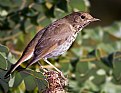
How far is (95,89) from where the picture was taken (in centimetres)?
→ 295

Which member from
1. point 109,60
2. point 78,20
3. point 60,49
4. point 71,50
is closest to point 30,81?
point 60,49

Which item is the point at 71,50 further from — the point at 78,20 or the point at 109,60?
the point at 78,20

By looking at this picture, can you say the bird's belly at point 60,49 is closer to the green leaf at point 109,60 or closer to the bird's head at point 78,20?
the bird's head at point 78,20

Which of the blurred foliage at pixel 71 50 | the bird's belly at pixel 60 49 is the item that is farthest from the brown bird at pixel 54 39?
the blurred foliage at pixel 71 50

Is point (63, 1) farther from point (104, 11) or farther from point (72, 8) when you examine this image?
point (104, 11)

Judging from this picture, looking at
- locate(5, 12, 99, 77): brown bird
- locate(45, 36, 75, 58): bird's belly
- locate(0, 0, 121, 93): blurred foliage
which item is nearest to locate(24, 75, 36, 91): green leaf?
locate(5, 12, 99, 77): brown bird

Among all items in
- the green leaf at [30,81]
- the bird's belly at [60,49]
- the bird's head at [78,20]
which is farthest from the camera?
the bird's head at [78,20]

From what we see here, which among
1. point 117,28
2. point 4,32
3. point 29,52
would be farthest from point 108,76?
point 29,52

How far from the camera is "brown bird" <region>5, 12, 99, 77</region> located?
7.51ft

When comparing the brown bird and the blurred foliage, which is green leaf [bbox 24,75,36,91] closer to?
the brown bird

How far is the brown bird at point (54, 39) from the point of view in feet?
7.51

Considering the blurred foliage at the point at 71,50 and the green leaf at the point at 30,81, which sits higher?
the blurred foliage at the point at 71,50

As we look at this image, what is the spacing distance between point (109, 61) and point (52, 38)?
0.51m

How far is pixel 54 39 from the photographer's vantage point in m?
2.44
